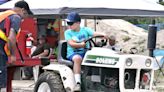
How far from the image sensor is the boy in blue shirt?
8500mm

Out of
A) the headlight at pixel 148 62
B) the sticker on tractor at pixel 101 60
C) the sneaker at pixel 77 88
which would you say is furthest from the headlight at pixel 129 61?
the sneaker at pixel 77 88

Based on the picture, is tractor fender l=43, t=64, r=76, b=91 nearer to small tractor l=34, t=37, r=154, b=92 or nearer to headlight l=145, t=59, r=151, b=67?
small tractor l=34, t=37, r=154, b=92

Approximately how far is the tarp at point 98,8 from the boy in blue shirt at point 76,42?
285 cm

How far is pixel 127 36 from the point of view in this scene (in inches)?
1042

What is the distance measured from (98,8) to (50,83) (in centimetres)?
365

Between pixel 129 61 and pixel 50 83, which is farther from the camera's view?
pixel 50 83

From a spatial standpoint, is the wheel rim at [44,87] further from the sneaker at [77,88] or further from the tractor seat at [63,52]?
the sneaker at [77,88]

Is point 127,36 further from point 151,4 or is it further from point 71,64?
point 71,64

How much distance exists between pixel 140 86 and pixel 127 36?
1810cm

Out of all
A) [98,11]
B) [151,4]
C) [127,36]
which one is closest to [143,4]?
[151,4]

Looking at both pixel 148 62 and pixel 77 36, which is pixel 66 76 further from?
pixel 148 62

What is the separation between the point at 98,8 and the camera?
1206cm

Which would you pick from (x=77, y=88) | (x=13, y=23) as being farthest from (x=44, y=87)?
(x=13, y=23)

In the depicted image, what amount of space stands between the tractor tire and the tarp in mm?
2833
